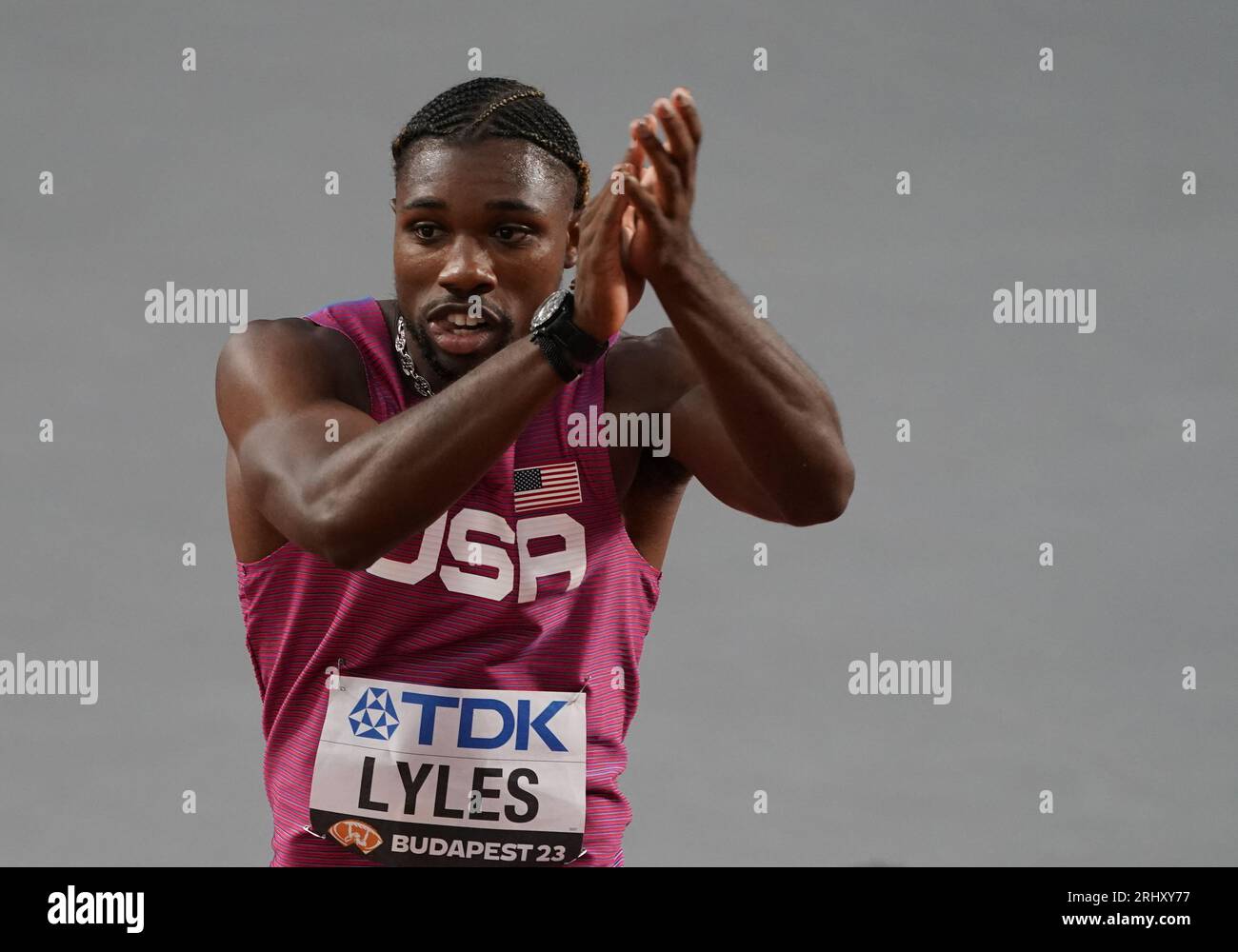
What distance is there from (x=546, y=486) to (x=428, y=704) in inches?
16.1

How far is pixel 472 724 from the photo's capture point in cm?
270

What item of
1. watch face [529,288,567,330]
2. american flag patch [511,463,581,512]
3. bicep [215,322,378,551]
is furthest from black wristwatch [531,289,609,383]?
american flag patch [511,463,581,512]

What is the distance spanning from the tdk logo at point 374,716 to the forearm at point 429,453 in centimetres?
38

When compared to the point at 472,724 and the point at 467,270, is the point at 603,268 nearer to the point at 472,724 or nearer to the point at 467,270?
the point at 467,270

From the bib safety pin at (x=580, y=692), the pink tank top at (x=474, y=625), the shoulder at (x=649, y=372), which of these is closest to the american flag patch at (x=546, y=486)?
the pink tank top at (x=474, y=625)

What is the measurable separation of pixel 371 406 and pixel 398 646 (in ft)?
1.33

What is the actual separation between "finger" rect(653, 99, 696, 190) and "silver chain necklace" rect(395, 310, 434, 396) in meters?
0.69

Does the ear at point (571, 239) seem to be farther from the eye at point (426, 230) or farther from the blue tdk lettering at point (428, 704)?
the blue tdk lettering at point (428, 704)

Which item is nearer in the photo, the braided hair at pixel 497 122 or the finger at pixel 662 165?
the finger at pixel 662 165

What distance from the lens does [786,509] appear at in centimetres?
253

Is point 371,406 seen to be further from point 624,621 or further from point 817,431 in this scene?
point 817,431

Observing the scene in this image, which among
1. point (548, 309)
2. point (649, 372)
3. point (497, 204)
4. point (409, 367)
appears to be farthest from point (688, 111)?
point (409, 367)

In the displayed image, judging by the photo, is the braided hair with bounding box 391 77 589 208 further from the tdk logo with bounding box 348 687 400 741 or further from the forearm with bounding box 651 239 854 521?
the tdk logo with bounding box 348 687 400 741

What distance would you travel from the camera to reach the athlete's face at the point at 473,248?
9.13ft
